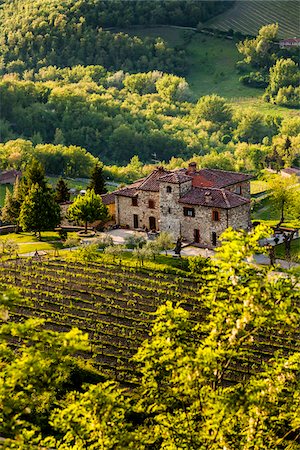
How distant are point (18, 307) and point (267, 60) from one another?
144m

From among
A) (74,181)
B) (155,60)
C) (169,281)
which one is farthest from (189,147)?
(169,281)

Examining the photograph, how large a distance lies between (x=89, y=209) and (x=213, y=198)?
9.00 metres

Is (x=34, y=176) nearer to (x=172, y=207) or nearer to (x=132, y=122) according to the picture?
(x=172, y=207)

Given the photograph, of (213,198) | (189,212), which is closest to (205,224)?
(189,212)

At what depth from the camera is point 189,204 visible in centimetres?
6344

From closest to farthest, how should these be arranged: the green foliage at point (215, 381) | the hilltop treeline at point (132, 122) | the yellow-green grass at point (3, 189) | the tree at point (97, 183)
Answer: the green foliage at point (215, 381) → the tree at point (97, 183) → the yellow-green grass at point (3, 189) → the hilltop treeline at point (132, 122)

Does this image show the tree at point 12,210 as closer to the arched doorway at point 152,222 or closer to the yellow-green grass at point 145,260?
the yellow-green grass at point 145,260

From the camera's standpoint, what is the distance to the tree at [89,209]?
6588 cm

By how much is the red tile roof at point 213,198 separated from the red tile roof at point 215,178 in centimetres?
243

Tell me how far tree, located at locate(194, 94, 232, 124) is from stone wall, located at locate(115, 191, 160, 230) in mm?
95577

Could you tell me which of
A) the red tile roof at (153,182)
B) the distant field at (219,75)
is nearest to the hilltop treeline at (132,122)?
the distant field at (219,75)

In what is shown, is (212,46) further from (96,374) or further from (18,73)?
(96,374)

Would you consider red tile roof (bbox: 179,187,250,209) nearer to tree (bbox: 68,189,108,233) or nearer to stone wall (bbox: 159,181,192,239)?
stone wall (bbox: 159,181,192,239)

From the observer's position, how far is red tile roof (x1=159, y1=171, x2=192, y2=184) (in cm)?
6394
